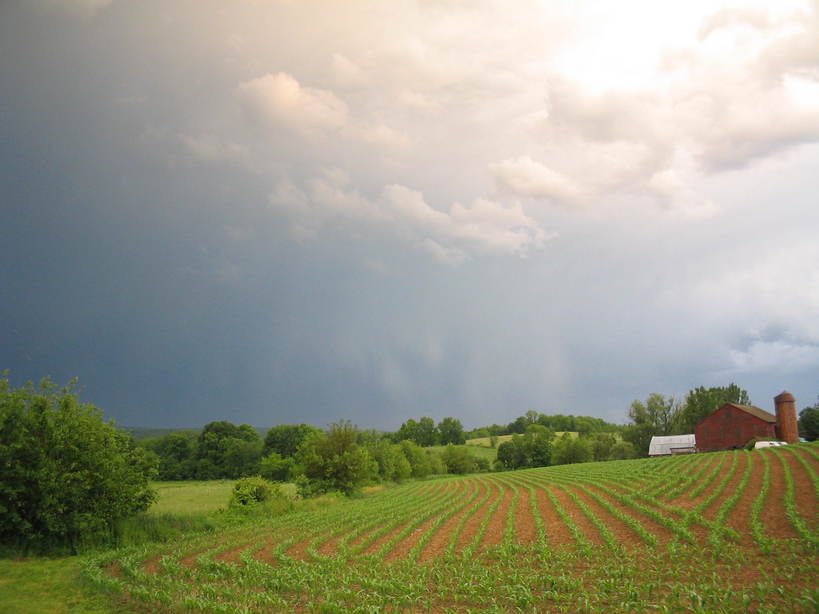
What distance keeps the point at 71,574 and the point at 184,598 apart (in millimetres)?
7076

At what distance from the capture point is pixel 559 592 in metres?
12.8

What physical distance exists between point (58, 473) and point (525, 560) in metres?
19.8

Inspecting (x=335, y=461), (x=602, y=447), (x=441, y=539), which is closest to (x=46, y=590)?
(x=441, y=539)

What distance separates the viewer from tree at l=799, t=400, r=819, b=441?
248 ft

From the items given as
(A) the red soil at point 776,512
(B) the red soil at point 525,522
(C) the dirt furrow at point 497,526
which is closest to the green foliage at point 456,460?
(B) the red soil at point 525,522

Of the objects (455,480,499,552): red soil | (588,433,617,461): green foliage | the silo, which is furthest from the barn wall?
(455,480,499,552): red soil

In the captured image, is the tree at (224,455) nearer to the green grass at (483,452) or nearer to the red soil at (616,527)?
the green grass at (483,452)

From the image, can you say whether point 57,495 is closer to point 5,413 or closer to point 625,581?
point 5,413

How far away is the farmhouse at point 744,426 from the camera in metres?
63.8

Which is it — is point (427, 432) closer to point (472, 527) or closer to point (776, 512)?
point (472, 527)

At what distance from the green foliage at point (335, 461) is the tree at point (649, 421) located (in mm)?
66769

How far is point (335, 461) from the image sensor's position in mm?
48125

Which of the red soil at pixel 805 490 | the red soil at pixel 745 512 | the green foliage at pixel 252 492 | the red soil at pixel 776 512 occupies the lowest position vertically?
the green foliage at pixel 252 492

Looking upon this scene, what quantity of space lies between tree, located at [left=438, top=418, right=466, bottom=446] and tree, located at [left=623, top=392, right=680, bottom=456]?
2674 inches
